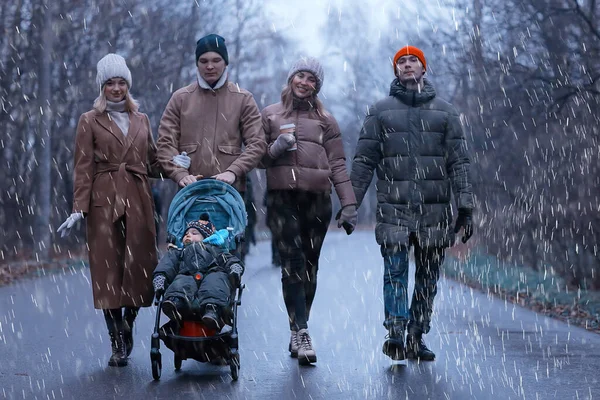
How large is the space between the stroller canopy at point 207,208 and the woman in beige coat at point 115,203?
53cm

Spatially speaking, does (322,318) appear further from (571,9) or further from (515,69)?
(515,69)

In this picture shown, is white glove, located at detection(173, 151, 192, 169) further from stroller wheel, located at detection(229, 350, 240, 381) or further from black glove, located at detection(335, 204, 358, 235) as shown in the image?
stroller wheel, located at detection(229, 350, 240, 381)

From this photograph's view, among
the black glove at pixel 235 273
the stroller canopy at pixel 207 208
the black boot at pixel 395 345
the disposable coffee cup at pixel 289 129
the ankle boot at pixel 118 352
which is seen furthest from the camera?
the disposable coffee cup at pixel 289 129

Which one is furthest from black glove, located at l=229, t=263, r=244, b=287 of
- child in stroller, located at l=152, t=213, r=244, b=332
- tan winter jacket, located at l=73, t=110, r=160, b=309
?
tan winter jacket, located at l=73, t=110, r=160, b=309

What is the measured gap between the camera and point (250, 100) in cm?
845

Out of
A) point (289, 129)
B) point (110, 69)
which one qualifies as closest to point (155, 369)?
point (289, 129)

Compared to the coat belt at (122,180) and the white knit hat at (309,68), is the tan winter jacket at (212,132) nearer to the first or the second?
the coat belt at (122,180)

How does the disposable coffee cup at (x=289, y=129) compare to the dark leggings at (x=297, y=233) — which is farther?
the dark leggings at (x=297, y=233)

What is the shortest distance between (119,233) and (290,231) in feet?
4.24

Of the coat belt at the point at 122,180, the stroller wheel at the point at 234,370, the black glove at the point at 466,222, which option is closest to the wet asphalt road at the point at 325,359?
the stroller wheel at the point at 234,370

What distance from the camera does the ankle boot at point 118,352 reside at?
818 centimetres

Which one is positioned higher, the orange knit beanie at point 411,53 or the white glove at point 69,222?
the orange knit beanie at point 411,53

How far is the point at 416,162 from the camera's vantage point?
8.39 m

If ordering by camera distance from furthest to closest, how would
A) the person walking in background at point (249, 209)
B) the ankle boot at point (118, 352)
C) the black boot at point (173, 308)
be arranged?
the person walking in background at point (249, 209) < the ankle boot at point (118, 352) < the black boot at point (173, 308)
